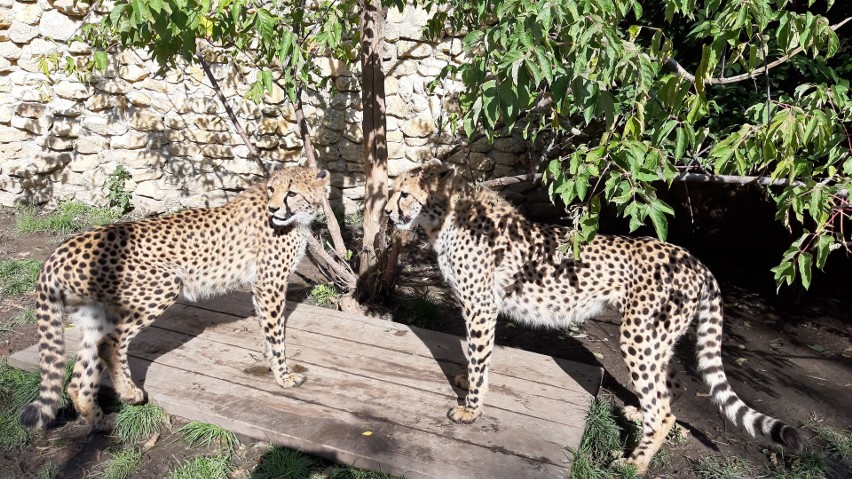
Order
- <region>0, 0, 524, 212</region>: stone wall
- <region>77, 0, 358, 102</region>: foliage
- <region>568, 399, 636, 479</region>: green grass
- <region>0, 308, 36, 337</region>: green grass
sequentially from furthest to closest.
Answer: <region>0, 0, 524, 212</region>: stone wall < <region>0, 308, 36, 337</region>: green grass < <region>568, 399, 636, 479</region>: green grass < <region>77, 0, 358, 102</region>: foliage

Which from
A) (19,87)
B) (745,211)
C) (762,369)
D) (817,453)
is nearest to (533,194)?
(745,211)

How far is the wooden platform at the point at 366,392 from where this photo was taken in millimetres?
3354

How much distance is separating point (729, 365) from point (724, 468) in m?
1.40

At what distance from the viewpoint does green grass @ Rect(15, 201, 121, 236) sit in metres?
6.67

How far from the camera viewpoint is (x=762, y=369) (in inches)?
192

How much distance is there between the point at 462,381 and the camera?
397 cm

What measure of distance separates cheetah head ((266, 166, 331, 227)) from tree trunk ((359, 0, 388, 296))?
0.96m

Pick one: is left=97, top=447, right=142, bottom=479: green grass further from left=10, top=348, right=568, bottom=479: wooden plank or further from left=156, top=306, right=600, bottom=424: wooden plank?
left=156, top=306, right=600, bottom=424: wooden plank

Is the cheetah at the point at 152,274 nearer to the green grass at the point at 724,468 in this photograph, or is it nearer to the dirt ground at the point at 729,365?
the dirt ground at the point at 729,365

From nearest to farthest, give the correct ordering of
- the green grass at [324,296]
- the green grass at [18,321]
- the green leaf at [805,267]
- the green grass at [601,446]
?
the green leaf at [805,267]
the green grass at [601,446]
the green grass at [18,321]
the green grass at [324,296]

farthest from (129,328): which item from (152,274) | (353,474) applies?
(353,474)

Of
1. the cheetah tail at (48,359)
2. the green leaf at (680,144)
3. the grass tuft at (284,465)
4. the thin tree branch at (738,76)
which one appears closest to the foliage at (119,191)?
the cheetah tail at (48,359)

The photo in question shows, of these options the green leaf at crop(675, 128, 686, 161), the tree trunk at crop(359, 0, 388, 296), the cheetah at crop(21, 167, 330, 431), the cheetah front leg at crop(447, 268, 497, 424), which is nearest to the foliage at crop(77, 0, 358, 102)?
the tree trunk at crop(359, 0, 388, 296)

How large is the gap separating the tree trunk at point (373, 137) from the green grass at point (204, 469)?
2.22 metres
